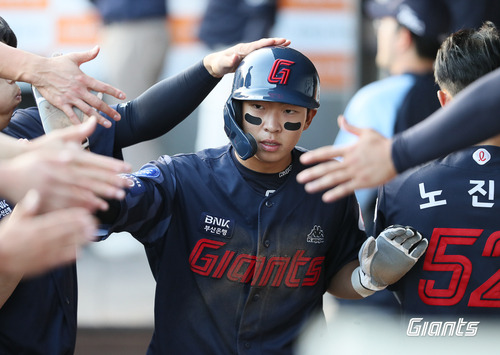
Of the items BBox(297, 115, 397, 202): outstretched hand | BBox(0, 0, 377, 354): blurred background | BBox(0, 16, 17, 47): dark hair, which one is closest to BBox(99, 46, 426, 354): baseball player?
BBox(297, 115, 397, 202): outstretched hand

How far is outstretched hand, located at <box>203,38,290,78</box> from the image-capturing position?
2967mm

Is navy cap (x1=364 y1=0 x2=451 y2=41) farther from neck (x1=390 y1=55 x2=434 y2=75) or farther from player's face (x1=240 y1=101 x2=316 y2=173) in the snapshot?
player's face (x1=240 y1=101 x2=316 y2=173)

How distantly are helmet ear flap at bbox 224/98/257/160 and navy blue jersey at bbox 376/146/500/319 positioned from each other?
0.62m

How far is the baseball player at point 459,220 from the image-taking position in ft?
9.25

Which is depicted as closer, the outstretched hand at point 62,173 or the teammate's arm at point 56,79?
the outstretched hand at point 62,173

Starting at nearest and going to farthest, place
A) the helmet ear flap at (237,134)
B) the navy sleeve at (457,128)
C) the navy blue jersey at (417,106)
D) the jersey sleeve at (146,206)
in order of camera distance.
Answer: the navy sleeve at (457,128) < the jersey sleeve at (146,206) < the helmet ear flap at (237,134) < the navy blue jersey at (417,106)

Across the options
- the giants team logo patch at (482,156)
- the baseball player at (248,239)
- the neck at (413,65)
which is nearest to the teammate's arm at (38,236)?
the baseball player at (248,239)

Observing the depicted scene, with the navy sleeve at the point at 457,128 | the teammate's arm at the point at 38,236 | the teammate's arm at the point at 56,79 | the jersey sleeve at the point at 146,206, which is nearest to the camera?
the teammate's arm at the point at 38,236

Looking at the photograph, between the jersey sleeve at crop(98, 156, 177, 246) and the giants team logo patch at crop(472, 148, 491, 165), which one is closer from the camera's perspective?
the jersey sleeve at crop(98, 156, 177, 246)

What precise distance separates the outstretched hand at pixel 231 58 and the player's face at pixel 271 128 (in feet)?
0.55

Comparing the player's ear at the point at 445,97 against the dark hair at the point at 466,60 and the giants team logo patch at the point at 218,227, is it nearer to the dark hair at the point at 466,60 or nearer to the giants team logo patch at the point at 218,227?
the dark hair at the point at 466,60

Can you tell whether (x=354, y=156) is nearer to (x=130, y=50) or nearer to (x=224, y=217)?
(x=224, y=217)

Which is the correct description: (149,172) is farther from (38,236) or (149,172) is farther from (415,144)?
(415,144)

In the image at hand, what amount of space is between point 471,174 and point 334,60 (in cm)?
257
